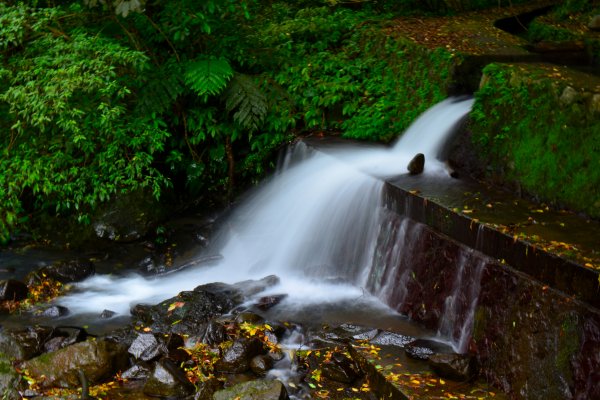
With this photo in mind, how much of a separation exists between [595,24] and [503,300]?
622cm

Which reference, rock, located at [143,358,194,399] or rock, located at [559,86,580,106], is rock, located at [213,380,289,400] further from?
rock, located at [559,86,580,106]

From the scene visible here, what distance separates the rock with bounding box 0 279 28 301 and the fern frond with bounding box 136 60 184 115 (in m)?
2.84

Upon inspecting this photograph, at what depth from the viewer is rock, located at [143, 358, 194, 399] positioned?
5.23 metres

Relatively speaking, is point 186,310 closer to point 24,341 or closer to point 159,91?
point 24,341

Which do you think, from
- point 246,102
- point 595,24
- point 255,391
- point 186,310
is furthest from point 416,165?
point 595,24

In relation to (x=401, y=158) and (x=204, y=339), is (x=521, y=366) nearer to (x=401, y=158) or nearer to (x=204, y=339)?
(x=204, y=339)

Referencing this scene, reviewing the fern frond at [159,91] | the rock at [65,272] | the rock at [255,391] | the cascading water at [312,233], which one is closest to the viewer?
the rock at [255,391]

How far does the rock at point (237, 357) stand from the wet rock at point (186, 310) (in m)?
0.70

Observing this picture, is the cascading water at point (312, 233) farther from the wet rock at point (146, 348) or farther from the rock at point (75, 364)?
the rock at point (75, 364)

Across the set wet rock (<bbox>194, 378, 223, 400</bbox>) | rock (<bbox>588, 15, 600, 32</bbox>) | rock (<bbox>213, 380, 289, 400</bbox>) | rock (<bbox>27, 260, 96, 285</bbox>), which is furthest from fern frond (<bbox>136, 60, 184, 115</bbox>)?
rock (<bbox>588, 15, 600, 32</bbox>)

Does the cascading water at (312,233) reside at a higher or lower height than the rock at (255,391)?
higher

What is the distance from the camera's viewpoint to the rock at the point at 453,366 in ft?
16.4

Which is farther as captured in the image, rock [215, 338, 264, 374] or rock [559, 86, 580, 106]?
rock [559, 86, 580, 106]

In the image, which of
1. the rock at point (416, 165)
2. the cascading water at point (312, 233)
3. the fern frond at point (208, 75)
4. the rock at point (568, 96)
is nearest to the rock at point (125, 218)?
the cascading water at point (312, 233)
